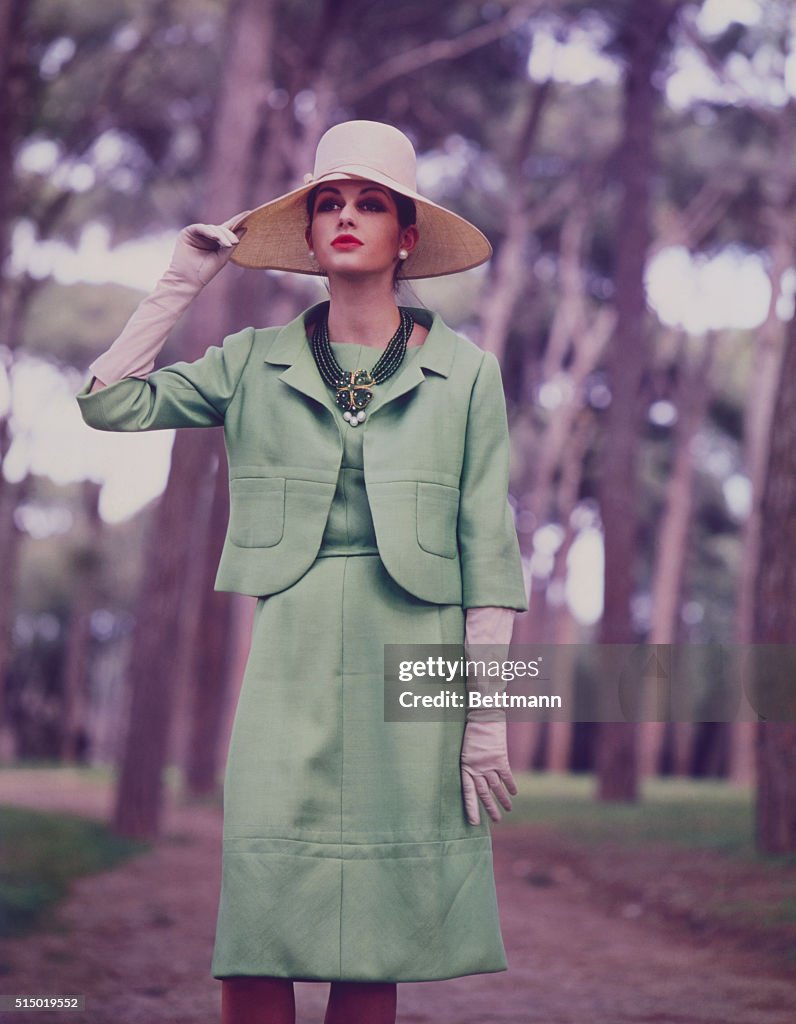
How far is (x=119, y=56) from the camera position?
543 inches

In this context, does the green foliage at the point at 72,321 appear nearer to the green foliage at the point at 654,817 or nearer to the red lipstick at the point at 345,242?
the green foliage at the point at 654,817

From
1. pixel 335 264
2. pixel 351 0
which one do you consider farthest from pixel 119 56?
pixel 335 264

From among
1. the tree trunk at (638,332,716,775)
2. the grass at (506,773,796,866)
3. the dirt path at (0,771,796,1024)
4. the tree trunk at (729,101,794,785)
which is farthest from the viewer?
the tree trunk at (638,332,716,775)

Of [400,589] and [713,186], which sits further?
[713,186]

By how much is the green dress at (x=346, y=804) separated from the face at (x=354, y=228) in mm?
283

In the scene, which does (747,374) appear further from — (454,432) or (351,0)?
(454,432)

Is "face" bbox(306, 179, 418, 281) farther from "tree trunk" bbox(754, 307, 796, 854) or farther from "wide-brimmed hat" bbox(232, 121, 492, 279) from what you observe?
"tree trunk" bbox(754, 307, 796, 854)

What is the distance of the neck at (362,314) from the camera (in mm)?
2818

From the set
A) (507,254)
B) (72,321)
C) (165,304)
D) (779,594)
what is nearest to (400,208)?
(165,304)

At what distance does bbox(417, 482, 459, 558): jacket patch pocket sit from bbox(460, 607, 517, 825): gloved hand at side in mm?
137

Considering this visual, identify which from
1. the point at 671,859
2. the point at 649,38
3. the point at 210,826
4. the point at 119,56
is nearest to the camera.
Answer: the point at 671,859

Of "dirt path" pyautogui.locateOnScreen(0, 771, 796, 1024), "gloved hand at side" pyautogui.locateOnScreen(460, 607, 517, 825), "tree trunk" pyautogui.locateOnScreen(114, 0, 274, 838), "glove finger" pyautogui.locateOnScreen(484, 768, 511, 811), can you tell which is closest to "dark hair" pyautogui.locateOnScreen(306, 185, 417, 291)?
"gloved hand at side" pyautogui.locateOnScreen(460, 607, 517, 825)

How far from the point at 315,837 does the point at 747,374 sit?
18.2 m

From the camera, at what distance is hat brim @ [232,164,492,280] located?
2.90 meters
